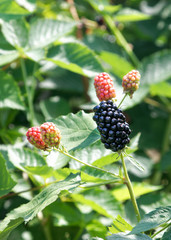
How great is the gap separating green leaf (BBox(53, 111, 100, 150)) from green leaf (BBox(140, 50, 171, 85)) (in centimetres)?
84

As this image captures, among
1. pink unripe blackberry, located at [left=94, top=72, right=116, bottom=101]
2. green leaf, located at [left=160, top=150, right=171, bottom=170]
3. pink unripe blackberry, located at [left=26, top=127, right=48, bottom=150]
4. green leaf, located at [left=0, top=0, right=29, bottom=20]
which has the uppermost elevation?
green leaf, located at [left=0, top=0, right=29, bottom=20]

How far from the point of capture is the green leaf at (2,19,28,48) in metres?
1.32

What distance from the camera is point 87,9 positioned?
2.23m

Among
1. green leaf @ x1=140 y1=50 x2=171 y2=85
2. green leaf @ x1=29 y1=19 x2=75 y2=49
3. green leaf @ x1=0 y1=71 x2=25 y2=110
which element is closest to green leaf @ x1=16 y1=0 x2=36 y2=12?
green leaf @ x1=29 y1=19 x2=75 y2=49

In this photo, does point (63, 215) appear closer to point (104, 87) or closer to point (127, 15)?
point (104, 87)

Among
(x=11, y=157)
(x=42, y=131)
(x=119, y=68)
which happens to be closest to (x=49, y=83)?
(x=119, y=68)

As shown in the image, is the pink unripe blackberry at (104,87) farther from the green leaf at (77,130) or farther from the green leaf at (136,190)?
the green leaf at (136,190)

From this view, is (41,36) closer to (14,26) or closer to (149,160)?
(14,26)

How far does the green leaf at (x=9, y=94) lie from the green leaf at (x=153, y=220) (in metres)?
0.71

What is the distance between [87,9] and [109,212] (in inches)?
57.8

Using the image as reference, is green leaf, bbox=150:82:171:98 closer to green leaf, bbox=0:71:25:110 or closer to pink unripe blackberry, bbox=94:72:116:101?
green leaf, bbox=0:71:25:110

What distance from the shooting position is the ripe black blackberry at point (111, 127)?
82 centimetres

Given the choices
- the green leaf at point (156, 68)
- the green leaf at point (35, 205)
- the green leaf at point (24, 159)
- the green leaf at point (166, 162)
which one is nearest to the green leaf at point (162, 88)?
the green leaf at point (156, 68)

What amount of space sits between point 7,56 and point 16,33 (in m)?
0.14
